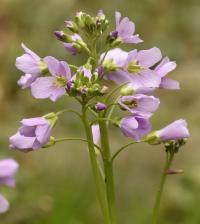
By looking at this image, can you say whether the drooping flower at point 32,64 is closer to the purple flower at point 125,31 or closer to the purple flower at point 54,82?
the purple flower at point 54,82

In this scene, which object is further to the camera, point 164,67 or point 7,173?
point 7,173

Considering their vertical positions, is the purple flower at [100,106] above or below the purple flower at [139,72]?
below

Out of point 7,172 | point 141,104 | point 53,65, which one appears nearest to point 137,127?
point 141,104

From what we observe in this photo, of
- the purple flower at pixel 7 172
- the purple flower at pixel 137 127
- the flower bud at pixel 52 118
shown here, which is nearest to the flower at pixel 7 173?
the purple flower at pixel 7 172

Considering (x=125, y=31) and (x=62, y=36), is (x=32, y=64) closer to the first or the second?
(x=62, y=36)

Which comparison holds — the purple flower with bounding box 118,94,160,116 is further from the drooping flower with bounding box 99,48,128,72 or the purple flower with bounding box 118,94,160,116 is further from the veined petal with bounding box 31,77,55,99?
the veined petal with bounding box 31,77,55,99

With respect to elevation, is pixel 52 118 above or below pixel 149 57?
below

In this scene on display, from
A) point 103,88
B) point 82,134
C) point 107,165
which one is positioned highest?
point 103,88
